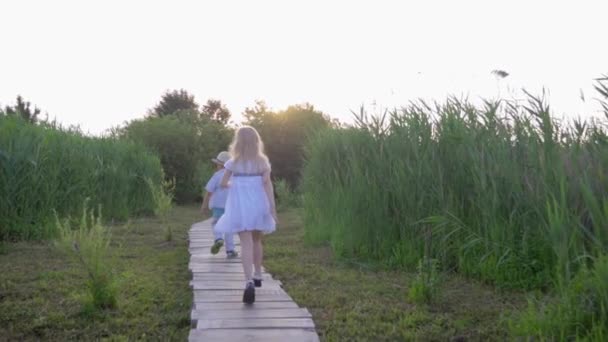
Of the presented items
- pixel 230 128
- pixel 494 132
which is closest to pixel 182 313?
pixel 494 132

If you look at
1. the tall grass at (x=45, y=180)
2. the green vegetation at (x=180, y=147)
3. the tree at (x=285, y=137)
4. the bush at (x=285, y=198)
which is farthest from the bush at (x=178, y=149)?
the tall grass at (x=45, y=180)

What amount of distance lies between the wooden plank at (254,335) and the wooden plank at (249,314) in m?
0.38

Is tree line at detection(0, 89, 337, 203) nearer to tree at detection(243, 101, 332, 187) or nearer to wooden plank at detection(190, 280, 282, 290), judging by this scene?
tree at detection(243, 101, 332, 187)

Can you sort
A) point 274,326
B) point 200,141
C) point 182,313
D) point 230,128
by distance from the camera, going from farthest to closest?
point 230,128 < point 200,141 < point 182,313 < point 274,326

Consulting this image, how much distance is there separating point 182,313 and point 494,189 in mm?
3237

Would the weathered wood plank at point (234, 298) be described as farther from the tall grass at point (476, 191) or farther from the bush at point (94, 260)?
the tall grass at point (476, 191)

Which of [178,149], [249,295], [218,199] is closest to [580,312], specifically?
[249,295]

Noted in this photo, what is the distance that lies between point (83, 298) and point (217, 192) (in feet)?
12.8

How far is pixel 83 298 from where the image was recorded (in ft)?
19.2

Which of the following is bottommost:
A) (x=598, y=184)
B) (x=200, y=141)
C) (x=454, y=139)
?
(x=598, y=184)

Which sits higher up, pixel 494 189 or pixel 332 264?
pixel 494 189

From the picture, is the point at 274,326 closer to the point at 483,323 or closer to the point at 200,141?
the point at 483,323

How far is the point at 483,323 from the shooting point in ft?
17.6

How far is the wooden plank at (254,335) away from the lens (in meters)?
4.64
